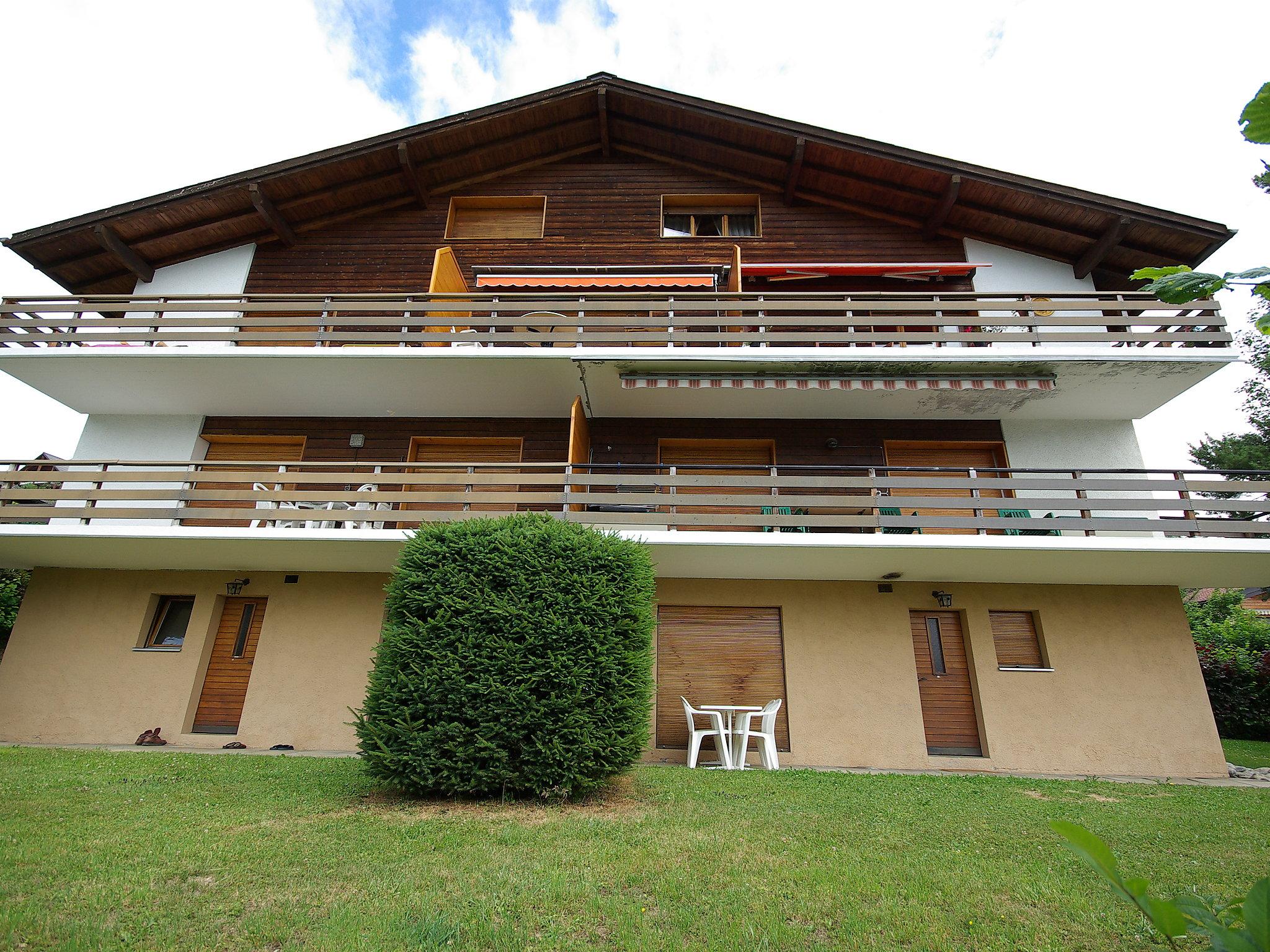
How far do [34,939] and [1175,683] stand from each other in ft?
47.2

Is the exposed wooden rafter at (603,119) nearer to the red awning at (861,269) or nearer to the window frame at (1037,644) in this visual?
the red awning at (861,269)

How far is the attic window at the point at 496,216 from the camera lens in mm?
15711

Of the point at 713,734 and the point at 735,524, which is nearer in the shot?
the point at 735,524

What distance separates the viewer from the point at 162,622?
42.7 ft

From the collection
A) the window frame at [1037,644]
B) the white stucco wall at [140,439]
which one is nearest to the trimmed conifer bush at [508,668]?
the window frame at [1037,644]

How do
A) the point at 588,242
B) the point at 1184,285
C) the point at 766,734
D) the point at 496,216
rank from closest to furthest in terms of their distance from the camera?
the point at 1184,285 → the point at 766,734 → the point at 588,242 → the point at 496,216

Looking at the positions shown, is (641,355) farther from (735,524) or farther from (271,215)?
(271,215)

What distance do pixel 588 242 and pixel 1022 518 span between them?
9.73 meters

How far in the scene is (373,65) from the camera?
48.2ft

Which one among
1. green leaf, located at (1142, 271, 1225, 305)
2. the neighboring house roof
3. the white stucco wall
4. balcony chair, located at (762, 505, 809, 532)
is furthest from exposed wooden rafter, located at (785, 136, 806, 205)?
green leaf, located at (1142, 271, 1225, 305)

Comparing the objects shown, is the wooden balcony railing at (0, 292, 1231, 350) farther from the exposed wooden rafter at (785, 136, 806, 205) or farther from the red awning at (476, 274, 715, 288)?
the exposed wooden rafter at (785, 136, 806, 205)

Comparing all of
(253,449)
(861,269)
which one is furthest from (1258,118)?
(253,449)

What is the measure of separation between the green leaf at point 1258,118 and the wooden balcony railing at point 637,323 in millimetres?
10802

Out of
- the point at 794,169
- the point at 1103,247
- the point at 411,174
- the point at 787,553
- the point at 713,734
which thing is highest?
the point at 794,169
